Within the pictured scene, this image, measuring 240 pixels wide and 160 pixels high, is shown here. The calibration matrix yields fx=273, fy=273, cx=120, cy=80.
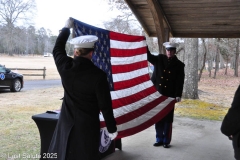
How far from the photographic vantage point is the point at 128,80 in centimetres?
395

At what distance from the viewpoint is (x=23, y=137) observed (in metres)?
4.81

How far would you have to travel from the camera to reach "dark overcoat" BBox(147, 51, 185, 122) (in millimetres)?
4305

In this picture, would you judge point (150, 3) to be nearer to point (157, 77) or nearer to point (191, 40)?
point (157, 77)

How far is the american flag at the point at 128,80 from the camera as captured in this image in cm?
342

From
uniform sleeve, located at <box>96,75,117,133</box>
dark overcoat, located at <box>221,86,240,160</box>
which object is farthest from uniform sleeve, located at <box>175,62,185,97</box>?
uniform sleeve, located at <box>96,75,117,133</box>

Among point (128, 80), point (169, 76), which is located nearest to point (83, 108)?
point (128, 80)

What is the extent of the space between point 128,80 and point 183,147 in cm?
150

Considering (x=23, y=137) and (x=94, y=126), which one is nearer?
(x=94, y=126)

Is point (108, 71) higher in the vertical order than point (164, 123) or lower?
higher

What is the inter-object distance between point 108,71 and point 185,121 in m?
3.65

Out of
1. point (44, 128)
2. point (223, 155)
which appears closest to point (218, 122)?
point (223, 155)

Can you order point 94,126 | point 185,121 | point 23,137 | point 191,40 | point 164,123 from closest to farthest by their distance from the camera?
1. point 94,126
2. point 164,123
3. point 23,137
4. point 185,121
5. point 191,40

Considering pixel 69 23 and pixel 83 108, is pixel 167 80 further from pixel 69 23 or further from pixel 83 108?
pixel 83 108

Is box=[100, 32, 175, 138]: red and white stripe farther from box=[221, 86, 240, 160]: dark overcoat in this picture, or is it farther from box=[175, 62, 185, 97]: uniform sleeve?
box=[221, 86, 240, 160]: dark overcoat
